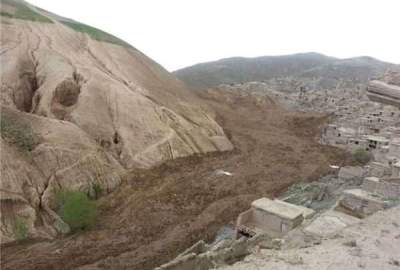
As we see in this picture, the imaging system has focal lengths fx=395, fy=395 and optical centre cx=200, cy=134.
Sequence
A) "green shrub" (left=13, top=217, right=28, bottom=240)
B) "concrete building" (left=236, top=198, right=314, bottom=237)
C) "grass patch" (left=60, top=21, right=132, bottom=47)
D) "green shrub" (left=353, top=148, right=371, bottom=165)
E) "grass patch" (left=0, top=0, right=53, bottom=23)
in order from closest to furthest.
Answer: "concrete building" (left=236, top=198, right=314, bottom=237), "green shrub" (left=13, top=217, right=28, bottom=240), "green shrub" (left=353, top=148, right=371, bottom=165), "grass patch" (left=0, top=0, right=53, bottom=23), "grass patch" (left=60, top=21, right=132, bottom=47)

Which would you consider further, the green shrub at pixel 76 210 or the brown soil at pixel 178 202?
the green shrub at pixel 76 210

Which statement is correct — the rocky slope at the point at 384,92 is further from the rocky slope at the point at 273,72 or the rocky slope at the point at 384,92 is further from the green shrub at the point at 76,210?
the rocky slope at the point at 273,72

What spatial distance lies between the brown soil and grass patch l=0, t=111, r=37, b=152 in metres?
4.06

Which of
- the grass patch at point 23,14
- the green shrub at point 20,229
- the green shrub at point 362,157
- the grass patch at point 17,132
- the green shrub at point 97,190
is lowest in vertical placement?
the green shrub at point 20,229

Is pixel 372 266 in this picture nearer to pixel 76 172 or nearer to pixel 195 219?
pixel 195 219

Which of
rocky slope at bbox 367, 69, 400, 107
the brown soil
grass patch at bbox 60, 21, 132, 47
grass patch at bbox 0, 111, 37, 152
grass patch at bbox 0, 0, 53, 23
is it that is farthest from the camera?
grass patch at bbox 60, 21, 132, 47

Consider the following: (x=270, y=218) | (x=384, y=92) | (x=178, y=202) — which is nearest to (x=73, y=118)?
(x=178, y=202)

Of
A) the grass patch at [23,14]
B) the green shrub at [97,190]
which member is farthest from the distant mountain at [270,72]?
the green shrub at [97,190]

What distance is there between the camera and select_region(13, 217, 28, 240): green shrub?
43.8 ft

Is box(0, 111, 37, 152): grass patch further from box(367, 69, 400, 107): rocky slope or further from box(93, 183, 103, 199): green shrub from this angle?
box(367, 69, 400, 107): rocky slope

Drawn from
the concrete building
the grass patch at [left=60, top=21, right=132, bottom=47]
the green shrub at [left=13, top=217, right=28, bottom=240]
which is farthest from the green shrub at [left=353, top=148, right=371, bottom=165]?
the grass patch at [left=60, top=21, right=132, bottom=47]

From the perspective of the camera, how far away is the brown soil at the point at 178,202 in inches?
481

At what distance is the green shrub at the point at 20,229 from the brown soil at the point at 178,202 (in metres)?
0.38

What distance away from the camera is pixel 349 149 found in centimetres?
2642
